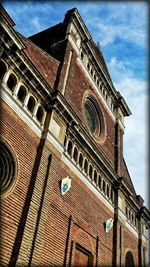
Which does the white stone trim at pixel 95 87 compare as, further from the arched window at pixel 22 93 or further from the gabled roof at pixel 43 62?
the arched window at pixel 22 93

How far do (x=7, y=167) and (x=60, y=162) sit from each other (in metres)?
2.82

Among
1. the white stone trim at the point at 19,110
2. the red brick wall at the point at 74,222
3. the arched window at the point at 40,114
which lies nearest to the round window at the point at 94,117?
the red brick wall at the point at 74,222

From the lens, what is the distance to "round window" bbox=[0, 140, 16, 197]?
957cm

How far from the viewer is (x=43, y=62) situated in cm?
1321

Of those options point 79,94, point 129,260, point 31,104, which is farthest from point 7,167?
point 129,260

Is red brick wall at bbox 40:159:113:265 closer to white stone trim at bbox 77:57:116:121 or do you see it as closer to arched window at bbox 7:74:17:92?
arched window at bbox 7:74:17:92

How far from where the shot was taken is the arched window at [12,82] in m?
10.7

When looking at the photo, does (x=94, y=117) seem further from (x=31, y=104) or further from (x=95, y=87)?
(x=31, y=104)

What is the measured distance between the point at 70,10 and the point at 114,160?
30.2 feet

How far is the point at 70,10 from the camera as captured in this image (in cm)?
1723

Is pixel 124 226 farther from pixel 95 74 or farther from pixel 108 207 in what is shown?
pixel 95 74

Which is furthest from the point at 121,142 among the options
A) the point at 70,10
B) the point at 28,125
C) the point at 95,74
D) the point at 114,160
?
the point at 28,125

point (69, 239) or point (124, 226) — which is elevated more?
point (124, 226)

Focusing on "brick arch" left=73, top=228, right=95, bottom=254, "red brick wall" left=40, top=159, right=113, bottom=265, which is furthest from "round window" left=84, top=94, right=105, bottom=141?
"brick arch" left=73, top=228, right=95, bottom=254
